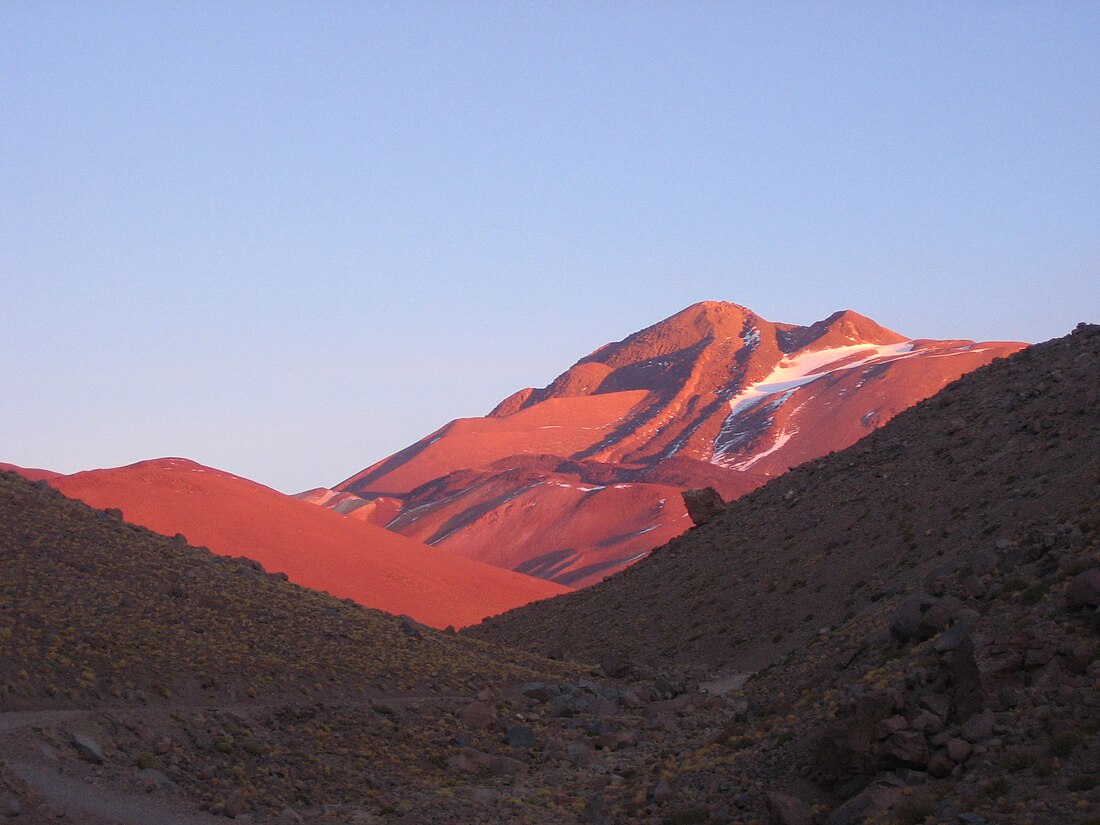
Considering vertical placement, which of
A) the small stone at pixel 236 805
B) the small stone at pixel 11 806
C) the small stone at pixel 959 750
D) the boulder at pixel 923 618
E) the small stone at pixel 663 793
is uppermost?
the small stone at pixel 11 806

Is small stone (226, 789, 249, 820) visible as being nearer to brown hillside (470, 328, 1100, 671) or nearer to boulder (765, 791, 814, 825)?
boulder (765, 791, 814, 825)

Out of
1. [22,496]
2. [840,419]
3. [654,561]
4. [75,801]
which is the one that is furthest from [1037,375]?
[840,419]

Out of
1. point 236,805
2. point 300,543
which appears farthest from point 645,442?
point 236,805

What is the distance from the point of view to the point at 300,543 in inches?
2263

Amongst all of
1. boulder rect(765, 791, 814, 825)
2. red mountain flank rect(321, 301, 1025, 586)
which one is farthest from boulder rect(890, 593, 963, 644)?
red mountain flank rect(321, 301, 1025, 586)

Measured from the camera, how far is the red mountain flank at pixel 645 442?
355 feet

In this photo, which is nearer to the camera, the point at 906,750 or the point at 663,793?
the point at 906,750

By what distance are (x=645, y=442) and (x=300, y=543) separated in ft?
339

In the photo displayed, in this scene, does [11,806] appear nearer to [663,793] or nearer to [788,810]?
[663,793]

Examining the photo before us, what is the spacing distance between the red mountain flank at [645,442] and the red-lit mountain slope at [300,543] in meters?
31.6

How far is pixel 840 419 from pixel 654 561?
309 feet

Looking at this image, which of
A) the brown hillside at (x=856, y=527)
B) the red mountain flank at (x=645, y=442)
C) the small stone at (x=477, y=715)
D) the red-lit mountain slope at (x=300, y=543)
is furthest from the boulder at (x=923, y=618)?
the red mountain flank at (x=645, y=442)

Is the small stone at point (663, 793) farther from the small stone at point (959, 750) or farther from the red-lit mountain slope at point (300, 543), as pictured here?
the red-lit mountain slope at point (300, 543)

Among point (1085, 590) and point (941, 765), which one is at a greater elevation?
point (1085, 590)
